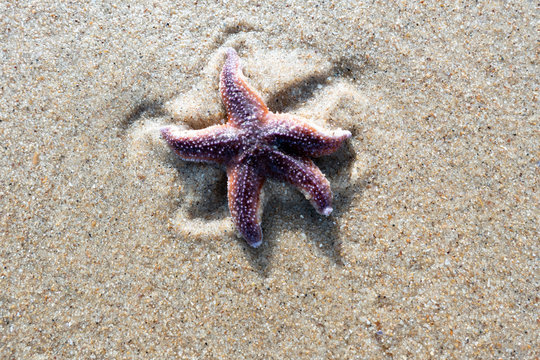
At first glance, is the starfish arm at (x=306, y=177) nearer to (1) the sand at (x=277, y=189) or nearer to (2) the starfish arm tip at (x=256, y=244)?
(1) the sand at (x=277, y=189)

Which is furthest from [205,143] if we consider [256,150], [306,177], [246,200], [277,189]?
[306,177]

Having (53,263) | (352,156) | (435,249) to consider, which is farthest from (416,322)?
(53,263)

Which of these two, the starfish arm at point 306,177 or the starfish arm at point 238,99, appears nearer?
the starfish arm at point 306,177

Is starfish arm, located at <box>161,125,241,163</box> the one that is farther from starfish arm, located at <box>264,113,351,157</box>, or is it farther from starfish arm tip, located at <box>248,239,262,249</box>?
starfish arm tip, located at <box>248,239,262,249</box>

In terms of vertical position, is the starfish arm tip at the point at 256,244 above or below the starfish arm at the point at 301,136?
below

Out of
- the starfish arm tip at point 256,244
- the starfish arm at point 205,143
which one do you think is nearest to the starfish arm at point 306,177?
the starfish arm at point 205,143

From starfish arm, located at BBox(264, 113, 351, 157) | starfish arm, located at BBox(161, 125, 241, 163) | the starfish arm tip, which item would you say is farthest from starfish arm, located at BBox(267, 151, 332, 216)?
the starfish arm tip
